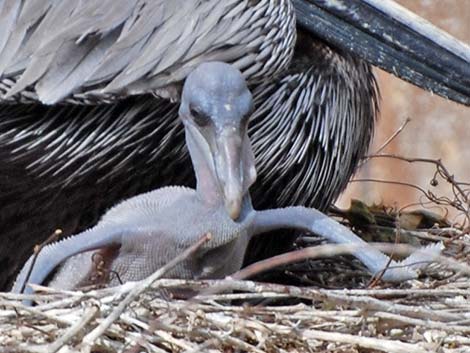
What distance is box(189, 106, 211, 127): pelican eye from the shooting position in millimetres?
3686

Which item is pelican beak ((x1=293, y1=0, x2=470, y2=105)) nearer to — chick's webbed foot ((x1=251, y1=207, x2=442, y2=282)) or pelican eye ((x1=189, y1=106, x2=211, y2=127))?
chick's webbed foot ((x1=251, y1=207, x2=442, y2=282))

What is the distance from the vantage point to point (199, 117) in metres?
3.71

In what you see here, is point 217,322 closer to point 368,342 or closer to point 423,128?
point 368,342

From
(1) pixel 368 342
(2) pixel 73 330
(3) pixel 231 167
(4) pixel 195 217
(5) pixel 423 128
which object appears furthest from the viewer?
(5) pixel 423 128

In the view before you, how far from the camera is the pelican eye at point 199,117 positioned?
369 cm

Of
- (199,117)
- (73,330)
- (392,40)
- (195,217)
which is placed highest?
(392,40)

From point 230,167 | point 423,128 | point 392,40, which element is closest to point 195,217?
point 230,167

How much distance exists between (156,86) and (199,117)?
261mm

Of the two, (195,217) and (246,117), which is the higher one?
(246,117)

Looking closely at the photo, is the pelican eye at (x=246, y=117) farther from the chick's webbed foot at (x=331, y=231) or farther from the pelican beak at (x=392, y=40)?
the pelican beak at (x=392, y=40)

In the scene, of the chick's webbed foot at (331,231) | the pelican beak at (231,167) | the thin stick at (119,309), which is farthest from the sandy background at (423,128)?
the thin stick at (119,309)

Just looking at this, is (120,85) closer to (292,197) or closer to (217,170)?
(217,170)

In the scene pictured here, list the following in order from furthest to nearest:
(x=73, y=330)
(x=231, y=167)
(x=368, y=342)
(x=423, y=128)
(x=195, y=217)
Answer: (x=423, y=128), (x=195, y=217), (x=231, y=167), (x=368, y=342), (x=73, y=330)

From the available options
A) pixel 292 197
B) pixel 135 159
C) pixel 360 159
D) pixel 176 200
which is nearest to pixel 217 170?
pixel 176 200
